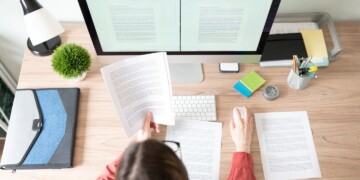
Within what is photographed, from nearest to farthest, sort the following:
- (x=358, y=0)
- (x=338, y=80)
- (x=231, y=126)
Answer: (x=231, y=126), (x=338, y=80), (x=358, y=0)

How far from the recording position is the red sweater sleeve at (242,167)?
877 millimetres

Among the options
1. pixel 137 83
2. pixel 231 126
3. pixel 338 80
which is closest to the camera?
pixel 137 83

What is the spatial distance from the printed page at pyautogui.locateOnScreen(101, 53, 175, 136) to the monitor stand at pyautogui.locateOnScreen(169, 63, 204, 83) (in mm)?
177

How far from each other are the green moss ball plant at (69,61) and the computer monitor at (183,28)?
3.1 inches

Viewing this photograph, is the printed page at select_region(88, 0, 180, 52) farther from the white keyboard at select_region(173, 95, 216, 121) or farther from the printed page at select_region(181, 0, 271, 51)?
the white keyboard at select_region(173, 95, 216, 121)

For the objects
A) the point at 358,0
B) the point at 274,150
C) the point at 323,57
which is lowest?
the point at 274,150

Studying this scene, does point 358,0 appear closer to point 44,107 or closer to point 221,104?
point 221,104

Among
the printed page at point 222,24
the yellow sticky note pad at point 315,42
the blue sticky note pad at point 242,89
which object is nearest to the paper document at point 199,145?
the blue sticky note pad at point 242,89

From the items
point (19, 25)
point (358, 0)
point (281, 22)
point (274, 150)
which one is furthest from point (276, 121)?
point (19, 25)

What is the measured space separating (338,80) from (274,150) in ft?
1.20

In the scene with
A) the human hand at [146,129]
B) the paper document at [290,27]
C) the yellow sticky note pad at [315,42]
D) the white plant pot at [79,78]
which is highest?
the paper document at [290,27]

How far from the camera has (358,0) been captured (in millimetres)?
1192

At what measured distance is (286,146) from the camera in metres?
0.96

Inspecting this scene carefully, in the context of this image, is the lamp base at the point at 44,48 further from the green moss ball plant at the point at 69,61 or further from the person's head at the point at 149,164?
the person's head at the point at 149,164
